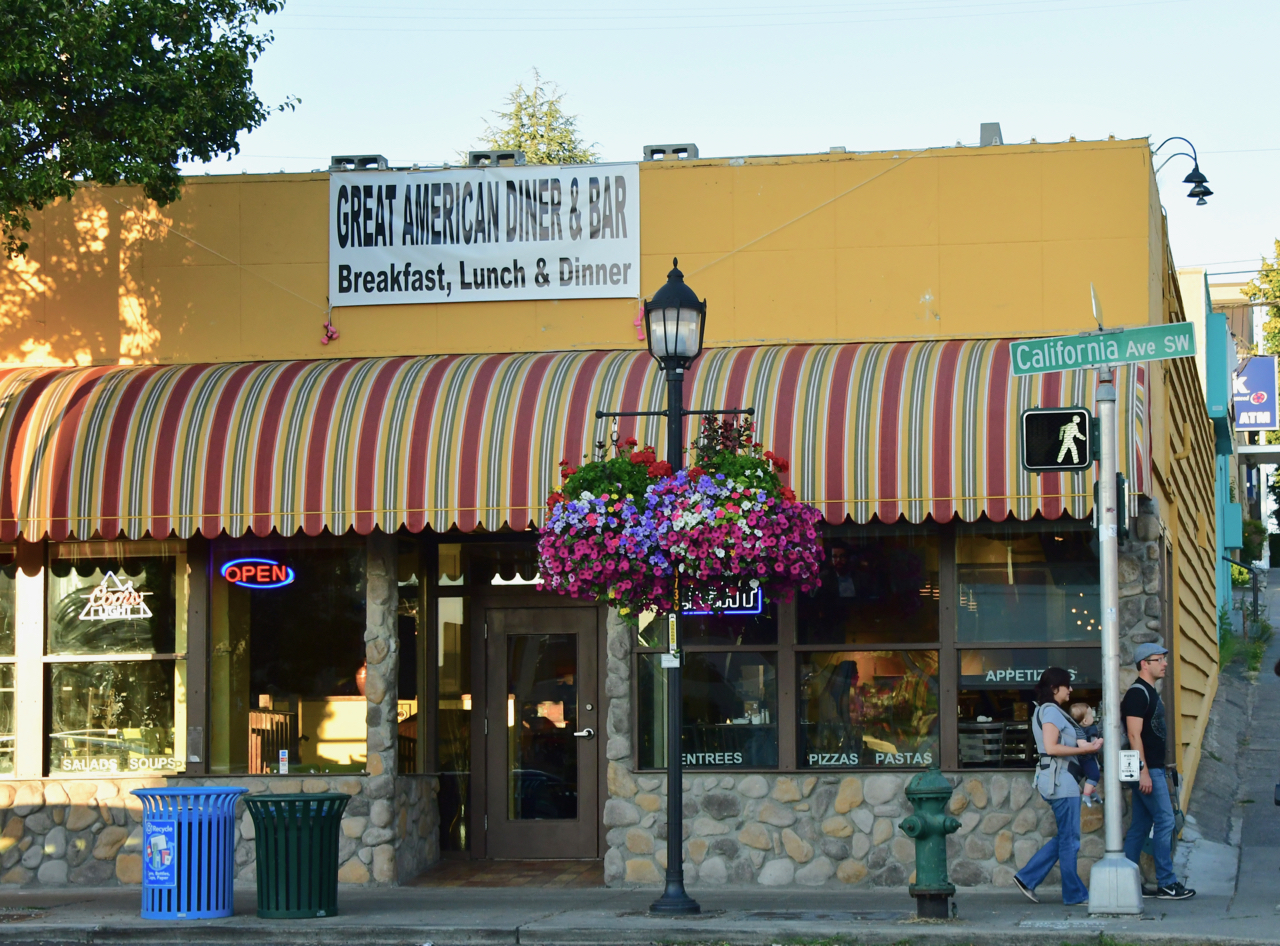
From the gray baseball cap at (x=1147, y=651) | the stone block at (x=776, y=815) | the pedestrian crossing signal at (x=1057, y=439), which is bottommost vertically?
the stone block at (x=776, y=815)

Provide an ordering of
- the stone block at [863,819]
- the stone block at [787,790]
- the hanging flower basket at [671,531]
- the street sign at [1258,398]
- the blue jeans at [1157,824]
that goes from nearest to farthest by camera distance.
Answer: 1. the hanging flower basket at [671,531]
2. the blue jeans at [1157,824]
3. the stone block at [863,819]
4. the stone block at [787,790]
5. the street sign at [1258,398]

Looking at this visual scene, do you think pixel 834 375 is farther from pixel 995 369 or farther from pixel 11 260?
pixel 11 260

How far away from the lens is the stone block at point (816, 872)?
12219mm

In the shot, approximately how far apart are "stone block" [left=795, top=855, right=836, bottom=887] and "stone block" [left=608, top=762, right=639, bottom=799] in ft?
4.78

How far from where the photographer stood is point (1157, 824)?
36.8ft

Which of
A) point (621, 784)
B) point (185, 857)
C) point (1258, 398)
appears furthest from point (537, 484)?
point (1258, 398)

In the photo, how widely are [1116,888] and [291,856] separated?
5.61 meters

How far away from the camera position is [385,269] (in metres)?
13.8

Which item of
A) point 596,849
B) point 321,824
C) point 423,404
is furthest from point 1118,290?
point 321,824

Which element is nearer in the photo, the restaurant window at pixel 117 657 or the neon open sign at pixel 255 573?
the restaurant window at pixel 117 657

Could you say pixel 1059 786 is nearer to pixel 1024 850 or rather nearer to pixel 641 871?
pixel 1024 850

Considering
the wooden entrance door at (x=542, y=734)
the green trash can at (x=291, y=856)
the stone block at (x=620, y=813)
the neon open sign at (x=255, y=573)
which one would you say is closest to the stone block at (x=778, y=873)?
the stone block at (x=620, y=813)

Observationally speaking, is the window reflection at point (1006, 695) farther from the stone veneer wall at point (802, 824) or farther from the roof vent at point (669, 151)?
the roof vent at point (669, 151)

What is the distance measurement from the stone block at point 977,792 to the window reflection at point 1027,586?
1.12 metres
